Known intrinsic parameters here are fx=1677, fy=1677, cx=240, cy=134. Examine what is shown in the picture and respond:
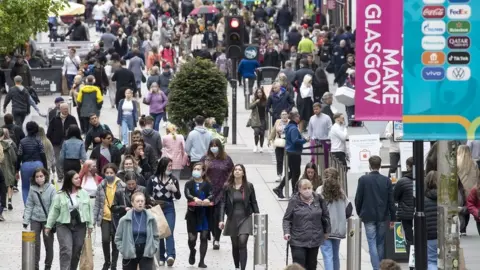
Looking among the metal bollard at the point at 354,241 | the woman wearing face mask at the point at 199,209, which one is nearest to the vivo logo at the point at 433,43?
the metal bollard at the point at 354,241

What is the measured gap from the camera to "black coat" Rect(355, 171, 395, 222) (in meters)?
20.2

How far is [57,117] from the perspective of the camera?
1126 inches

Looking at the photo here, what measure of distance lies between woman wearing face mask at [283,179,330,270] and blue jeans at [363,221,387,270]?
1.49 metres

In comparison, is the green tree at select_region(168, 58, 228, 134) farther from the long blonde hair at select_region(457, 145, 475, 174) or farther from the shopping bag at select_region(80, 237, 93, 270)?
→ the shopping bag at select_region(80, 237, 93, 270)

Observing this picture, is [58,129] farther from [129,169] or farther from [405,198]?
[405,198]

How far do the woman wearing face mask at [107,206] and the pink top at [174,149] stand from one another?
20.3ft

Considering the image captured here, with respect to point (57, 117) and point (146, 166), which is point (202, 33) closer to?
point (57, 117)

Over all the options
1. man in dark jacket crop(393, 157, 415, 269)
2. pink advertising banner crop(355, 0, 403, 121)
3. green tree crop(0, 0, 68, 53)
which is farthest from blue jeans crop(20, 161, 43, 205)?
green tree crop(0, 0, 68, 53)

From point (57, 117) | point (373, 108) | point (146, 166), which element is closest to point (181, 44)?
point (57, 117)

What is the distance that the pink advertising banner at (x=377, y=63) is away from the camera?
17.1 m

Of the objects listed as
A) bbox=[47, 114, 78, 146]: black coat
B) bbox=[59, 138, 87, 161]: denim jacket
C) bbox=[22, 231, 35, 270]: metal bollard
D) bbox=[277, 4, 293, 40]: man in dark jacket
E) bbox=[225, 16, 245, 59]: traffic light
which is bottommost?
bbox=[22, 231, 35, 270]: metal bollard

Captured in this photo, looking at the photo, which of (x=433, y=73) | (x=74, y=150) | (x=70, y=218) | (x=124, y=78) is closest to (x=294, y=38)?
(x=124, y=78)

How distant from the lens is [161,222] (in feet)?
64.1

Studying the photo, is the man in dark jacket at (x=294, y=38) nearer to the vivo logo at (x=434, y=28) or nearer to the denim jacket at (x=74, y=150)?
the denim jacket at (x=74, y=150)
